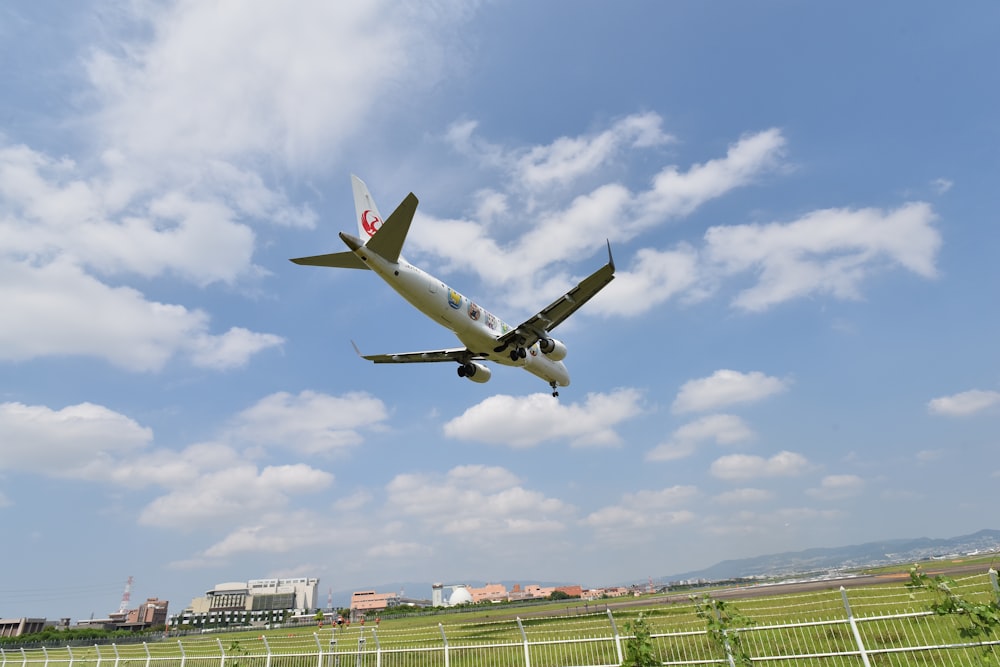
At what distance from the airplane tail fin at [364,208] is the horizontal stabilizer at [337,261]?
4.43 m

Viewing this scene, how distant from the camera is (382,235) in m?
24.7

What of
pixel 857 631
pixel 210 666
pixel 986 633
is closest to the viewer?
pixel 986 633

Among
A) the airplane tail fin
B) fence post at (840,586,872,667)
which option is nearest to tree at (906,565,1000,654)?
fence post at (840,586,872,667)

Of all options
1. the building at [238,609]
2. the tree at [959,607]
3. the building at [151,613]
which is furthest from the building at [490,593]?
the tree at [959,607]

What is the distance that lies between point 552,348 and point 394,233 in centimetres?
1092

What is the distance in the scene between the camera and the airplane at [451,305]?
25016 mm

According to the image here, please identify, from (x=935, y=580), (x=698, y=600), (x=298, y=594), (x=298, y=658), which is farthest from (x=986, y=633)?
(x=298, y=594)

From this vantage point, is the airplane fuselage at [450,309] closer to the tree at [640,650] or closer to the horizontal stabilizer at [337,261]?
the horizontal stabilizer at [337,261]

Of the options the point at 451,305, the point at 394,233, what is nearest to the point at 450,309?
the point at 451,305

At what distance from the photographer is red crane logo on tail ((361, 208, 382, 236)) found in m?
30.4

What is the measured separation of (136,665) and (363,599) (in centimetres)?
13576

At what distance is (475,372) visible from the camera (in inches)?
1341

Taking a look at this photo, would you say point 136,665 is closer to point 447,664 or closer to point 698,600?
point 447,664

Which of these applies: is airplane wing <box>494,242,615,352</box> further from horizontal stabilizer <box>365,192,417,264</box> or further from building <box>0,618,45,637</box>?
building <box>0,618,45,637</box>
